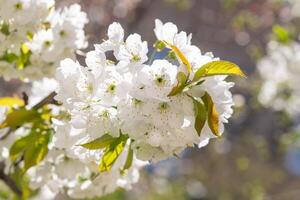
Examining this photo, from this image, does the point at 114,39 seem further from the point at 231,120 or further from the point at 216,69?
the point at 231,120

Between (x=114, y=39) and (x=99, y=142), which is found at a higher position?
(x=114, y=39)

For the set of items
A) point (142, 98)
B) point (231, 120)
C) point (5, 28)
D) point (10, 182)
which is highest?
point (231, 120)

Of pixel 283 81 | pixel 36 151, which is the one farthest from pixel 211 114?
pixel 283 81

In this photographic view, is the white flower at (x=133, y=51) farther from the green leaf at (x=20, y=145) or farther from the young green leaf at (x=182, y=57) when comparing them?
the green leaf at (x=20, y=145)

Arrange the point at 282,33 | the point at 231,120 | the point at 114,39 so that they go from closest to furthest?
the point at 114,39 → the point at 282,33 → the point at 231,120

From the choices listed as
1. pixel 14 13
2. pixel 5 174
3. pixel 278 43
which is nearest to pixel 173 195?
pixel 278 43

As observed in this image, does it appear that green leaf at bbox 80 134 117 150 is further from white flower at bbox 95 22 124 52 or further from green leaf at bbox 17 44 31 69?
green leaf at bbox 17 44 31 69

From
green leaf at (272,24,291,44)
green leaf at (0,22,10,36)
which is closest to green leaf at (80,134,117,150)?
green leaf at (0,22,10,36)
